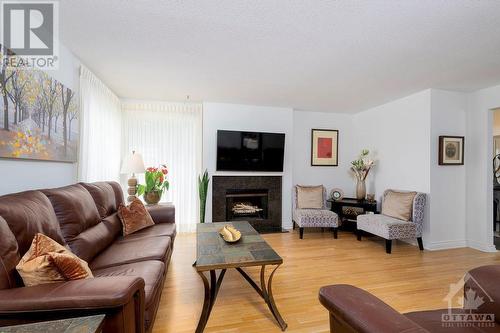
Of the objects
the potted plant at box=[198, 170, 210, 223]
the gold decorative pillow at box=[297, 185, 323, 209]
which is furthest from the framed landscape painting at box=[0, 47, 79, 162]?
the gold decorative pillow at box=[297, 185, 323, 209]

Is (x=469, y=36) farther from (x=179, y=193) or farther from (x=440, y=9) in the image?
(x=179, y=193)

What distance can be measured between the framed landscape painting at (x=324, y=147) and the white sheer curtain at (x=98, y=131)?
3.69 meters

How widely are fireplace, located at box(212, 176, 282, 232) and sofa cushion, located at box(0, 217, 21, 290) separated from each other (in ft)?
9.92

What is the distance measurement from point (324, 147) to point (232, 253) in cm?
Answer: 366

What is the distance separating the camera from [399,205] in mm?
3416

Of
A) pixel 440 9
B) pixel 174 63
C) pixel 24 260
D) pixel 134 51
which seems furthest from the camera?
pixel 174 63

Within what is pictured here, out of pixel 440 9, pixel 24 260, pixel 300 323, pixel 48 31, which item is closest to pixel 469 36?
pixel 440 9

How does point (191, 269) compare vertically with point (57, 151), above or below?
below

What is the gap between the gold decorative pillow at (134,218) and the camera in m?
2.50

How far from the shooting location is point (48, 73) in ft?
6.67

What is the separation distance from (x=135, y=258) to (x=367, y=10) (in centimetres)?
262

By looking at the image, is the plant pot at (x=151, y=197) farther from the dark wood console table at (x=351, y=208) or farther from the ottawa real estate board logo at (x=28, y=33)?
the dark wood console table at (x=351, y=208)

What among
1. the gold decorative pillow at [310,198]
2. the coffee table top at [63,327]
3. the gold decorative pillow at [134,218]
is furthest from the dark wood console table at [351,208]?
the coffee table top at [63,327]

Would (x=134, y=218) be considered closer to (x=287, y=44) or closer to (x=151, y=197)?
(x=151, y=197)
